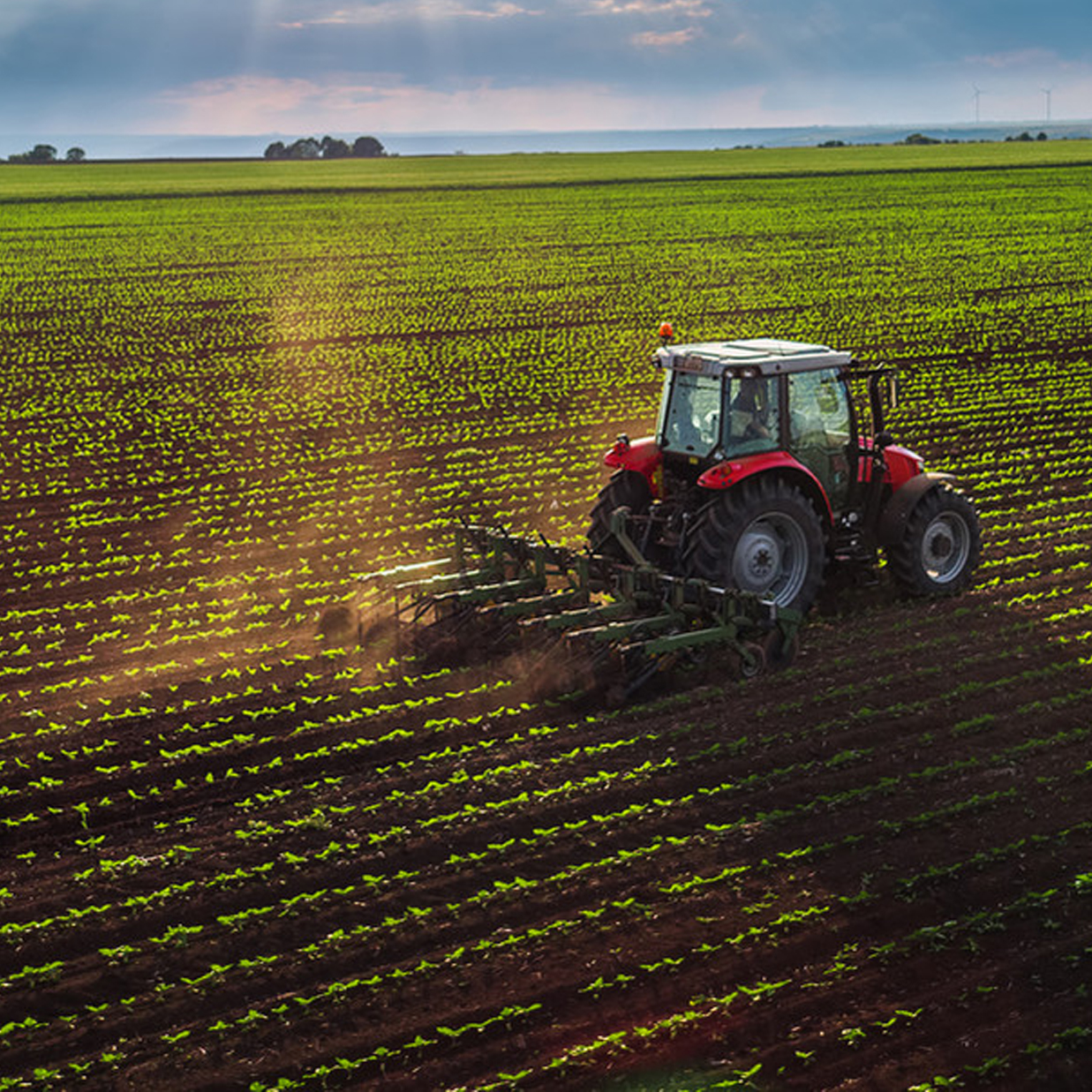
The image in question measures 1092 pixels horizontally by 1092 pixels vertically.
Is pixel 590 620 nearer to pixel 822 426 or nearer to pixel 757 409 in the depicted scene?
pixel 757 409

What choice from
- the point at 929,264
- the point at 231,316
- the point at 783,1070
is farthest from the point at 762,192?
the point at 783,1070

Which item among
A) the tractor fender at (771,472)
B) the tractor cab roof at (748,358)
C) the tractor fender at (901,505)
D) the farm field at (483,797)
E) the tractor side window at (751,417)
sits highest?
the tractor cab roof at (748,358)

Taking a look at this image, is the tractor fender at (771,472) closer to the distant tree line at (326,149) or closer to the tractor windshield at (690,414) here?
the tractor windshield at (690,414)

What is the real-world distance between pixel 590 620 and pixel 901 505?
10.4 ft

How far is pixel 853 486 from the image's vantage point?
12.3 m

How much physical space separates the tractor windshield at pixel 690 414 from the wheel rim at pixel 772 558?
29.8 inches

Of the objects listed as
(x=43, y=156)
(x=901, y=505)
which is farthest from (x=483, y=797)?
(x=43, y=156)

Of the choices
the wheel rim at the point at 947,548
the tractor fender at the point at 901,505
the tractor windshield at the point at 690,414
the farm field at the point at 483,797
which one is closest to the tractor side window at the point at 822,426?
the tractor fender at the point at 901,505

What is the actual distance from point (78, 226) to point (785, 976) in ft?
187

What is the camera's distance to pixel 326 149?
15312cm

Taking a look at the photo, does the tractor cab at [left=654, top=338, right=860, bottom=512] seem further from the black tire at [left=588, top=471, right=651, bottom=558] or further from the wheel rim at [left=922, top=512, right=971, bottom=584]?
the wheel rim at [left=922, top=512, right=971, bottom=584]

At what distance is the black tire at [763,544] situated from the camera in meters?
11.2

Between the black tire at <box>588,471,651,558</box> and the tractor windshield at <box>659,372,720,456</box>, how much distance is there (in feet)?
1.39

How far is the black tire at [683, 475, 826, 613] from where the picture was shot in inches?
441
